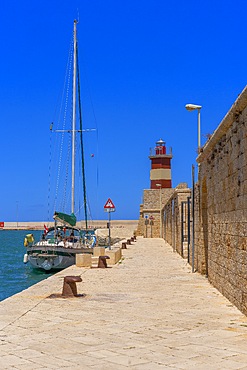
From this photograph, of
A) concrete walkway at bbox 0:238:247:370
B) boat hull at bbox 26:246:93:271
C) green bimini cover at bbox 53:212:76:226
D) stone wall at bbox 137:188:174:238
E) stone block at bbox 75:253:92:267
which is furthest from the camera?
stone wall at bbox 137:188:174:238

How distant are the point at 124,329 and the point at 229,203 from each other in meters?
3.66

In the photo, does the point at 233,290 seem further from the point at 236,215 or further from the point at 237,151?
the point at 237,151

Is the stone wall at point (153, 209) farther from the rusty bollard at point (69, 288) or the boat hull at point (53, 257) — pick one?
the rusty bollard at point (69, 288)

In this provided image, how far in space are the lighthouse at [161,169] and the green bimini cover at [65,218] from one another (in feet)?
93.6

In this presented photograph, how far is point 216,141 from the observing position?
11969mm

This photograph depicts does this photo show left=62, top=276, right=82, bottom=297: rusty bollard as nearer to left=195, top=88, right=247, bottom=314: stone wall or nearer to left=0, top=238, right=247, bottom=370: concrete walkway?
left=0, top=238, right=247, bottom=370: concrete walkway

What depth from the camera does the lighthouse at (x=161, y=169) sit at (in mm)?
56250

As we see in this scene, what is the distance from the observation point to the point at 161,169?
2232 inches

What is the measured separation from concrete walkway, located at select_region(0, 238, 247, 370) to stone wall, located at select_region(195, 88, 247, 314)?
1.45 ft

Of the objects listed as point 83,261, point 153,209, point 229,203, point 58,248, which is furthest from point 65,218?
point 153,209

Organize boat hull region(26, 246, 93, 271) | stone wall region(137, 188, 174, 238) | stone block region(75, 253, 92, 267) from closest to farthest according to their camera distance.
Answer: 1. stone block region(75, 253, 92, 267)
2. boat hull region(26, 246, 93, 271)
3. stone wall region(137, 188, 174, 238)

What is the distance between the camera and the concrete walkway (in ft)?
19.0

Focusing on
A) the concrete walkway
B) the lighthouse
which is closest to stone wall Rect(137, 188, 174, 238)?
the lighthouse

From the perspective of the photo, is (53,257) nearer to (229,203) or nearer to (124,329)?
(229,203)
